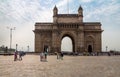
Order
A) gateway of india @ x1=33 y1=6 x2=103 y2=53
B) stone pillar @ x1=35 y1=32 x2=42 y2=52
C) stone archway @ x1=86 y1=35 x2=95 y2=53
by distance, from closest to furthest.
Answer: gateway of india @ x1=33 y1=6 x2=103 y2=53, stone archway @ x1=86 y1=35 x2=95 y2=53, stone pillar @ x1=35 y1=32 x2=42 y2=52

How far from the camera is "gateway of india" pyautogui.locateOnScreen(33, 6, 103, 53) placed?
85.9 m

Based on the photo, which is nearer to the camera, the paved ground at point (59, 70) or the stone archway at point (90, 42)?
the paved ground at point (59, 70)

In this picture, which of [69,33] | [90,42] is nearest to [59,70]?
[69,33]

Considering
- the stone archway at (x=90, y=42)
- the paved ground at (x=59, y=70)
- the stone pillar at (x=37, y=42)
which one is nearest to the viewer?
the paved ground at (x=59, y=70)

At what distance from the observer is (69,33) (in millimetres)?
86938

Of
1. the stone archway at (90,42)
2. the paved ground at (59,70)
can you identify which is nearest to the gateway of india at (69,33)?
the stone archway at (90,42)

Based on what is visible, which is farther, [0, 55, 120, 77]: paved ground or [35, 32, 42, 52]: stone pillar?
[35, 32, 42, 52]: stone pillar

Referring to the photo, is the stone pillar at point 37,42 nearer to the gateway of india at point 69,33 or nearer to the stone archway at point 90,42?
the gateway of india at point 69,33

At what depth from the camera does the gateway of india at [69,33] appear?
85.9m

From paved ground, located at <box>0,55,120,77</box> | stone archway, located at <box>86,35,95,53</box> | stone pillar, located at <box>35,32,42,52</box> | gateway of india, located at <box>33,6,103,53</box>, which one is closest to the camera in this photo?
paved ground, located at <box>0,55,120,77</box>

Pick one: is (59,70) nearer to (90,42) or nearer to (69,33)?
(69,33)

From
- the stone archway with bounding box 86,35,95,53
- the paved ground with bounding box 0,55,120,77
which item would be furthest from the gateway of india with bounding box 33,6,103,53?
the paved ground with bounding box 0,55,120,77

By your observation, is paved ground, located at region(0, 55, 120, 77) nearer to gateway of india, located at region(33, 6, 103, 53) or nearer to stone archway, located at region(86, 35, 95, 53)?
gateway of india, located at region(33, 6, 103, 53)

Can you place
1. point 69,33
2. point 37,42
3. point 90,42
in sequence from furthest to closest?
1. point 37,42
2. point 90,42
3. point 69,33
